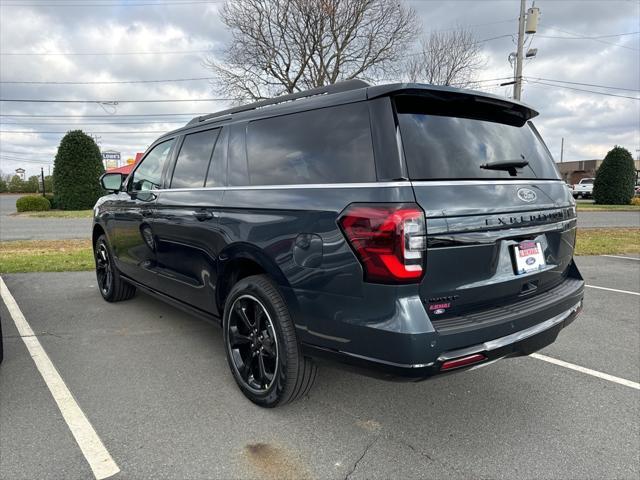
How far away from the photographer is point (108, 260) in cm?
533

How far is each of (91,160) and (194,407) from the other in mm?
24016

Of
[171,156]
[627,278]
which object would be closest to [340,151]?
[171,156]

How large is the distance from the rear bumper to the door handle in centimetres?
123

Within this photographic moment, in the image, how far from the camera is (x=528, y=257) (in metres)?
2.53

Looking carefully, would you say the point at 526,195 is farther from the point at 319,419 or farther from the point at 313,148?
the point at 319,419

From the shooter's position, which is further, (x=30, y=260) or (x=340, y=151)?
(x=30, y=260)

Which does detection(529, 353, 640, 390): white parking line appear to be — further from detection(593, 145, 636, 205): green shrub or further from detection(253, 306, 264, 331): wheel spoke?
detection(593, 145, 636, 205): green shrub

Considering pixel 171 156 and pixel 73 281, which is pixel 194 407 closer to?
pixel 171 156

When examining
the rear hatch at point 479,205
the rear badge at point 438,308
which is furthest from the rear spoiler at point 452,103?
the rear badge at point 438,308

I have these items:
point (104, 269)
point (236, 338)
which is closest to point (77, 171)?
point (104, 269)

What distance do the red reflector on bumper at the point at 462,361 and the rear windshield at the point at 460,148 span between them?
2.93ft

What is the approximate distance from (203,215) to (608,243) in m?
11.6

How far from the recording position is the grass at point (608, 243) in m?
10.1

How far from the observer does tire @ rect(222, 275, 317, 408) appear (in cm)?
262
